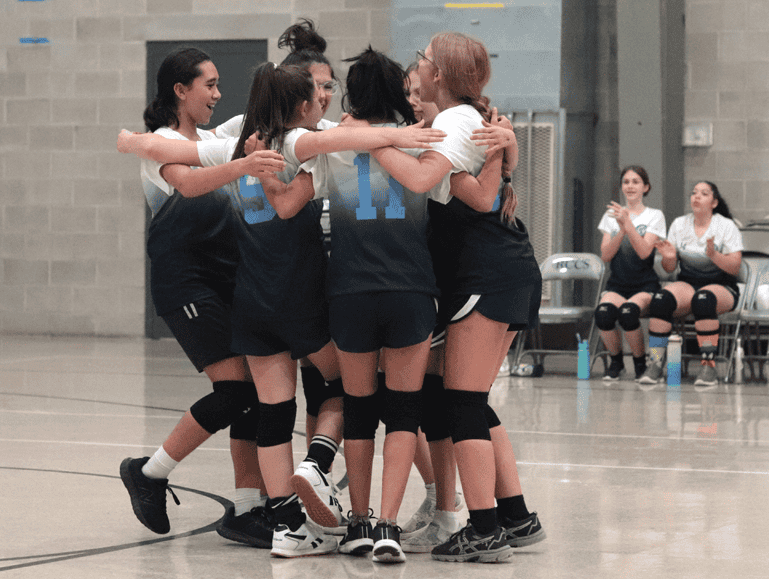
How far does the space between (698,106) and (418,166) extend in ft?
24.5

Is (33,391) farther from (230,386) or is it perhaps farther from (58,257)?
(58,257)

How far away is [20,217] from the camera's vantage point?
10.7m

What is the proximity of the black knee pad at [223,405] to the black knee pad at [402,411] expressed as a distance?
50cm

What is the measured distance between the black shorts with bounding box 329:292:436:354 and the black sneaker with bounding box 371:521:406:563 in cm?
48

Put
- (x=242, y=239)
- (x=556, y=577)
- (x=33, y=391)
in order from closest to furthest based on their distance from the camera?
(x=556, y=577)
(x=242, y=239)
(x=33, y=391)

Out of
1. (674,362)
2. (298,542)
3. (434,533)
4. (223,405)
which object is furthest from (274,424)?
(674,362)

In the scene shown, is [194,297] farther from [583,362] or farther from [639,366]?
[639,366]

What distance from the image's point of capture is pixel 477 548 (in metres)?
2.67

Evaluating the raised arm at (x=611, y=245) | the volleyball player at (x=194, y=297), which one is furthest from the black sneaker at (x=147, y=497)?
the raised arm at (x=611, y=245)

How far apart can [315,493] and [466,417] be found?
466 millimetres

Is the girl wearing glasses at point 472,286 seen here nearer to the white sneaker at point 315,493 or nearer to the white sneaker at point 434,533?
the white sneaker at point 434,533

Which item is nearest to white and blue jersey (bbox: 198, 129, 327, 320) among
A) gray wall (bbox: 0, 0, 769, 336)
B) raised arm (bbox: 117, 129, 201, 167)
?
raised arm (bbox: 117, 129, 201, 167)

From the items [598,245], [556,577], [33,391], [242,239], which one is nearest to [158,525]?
[242,239]

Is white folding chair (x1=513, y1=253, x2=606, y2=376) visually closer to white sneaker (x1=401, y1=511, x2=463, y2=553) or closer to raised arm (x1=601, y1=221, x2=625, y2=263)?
raised arm (x1=601, y1=221, x2=625, y2=263)
